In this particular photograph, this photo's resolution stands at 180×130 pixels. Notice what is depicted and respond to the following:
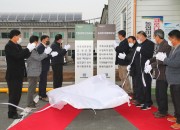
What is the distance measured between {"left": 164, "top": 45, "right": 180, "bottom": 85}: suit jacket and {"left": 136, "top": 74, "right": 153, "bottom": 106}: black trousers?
1552 mm

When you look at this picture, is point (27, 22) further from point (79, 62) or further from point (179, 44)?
point (179, 44)

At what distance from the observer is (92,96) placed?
7.09 metres

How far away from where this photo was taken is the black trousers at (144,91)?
7405mm

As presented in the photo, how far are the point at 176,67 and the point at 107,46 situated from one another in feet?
17.8

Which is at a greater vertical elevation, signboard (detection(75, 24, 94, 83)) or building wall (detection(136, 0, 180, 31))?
building wall (detection(136, 0, 180, 31))

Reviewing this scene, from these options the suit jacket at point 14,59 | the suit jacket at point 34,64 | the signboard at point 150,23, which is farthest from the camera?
the signboard at point 150,23

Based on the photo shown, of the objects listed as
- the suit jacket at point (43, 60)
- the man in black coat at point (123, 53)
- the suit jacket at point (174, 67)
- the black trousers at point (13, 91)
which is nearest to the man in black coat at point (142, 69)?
the man in black coat at point (123, 53)

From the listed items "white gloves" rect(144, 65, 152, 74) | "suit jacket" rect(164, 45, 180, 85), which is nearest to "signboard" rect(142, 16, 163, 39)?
"white gloves" rect(144, 65, 152, 74)

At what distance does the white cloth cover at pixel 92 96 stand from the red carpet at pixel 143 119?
16.7 inches

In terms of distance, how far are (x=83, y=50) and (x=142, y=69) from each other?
389 cm

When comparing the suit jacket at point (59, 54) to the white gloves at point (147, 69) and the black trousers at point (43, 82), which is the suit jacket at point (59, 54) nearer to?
the black trousers at point (43, 82)

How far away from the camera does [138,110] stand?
7.44 m

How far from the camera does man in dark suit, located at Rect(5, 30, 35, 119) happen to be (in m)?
6.47

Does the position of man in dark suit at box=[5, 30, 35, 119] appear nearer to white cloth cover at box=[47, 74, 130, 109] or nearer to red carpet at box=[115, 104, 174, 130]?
white cloth cover at box=[47, 74, 130, 109]
